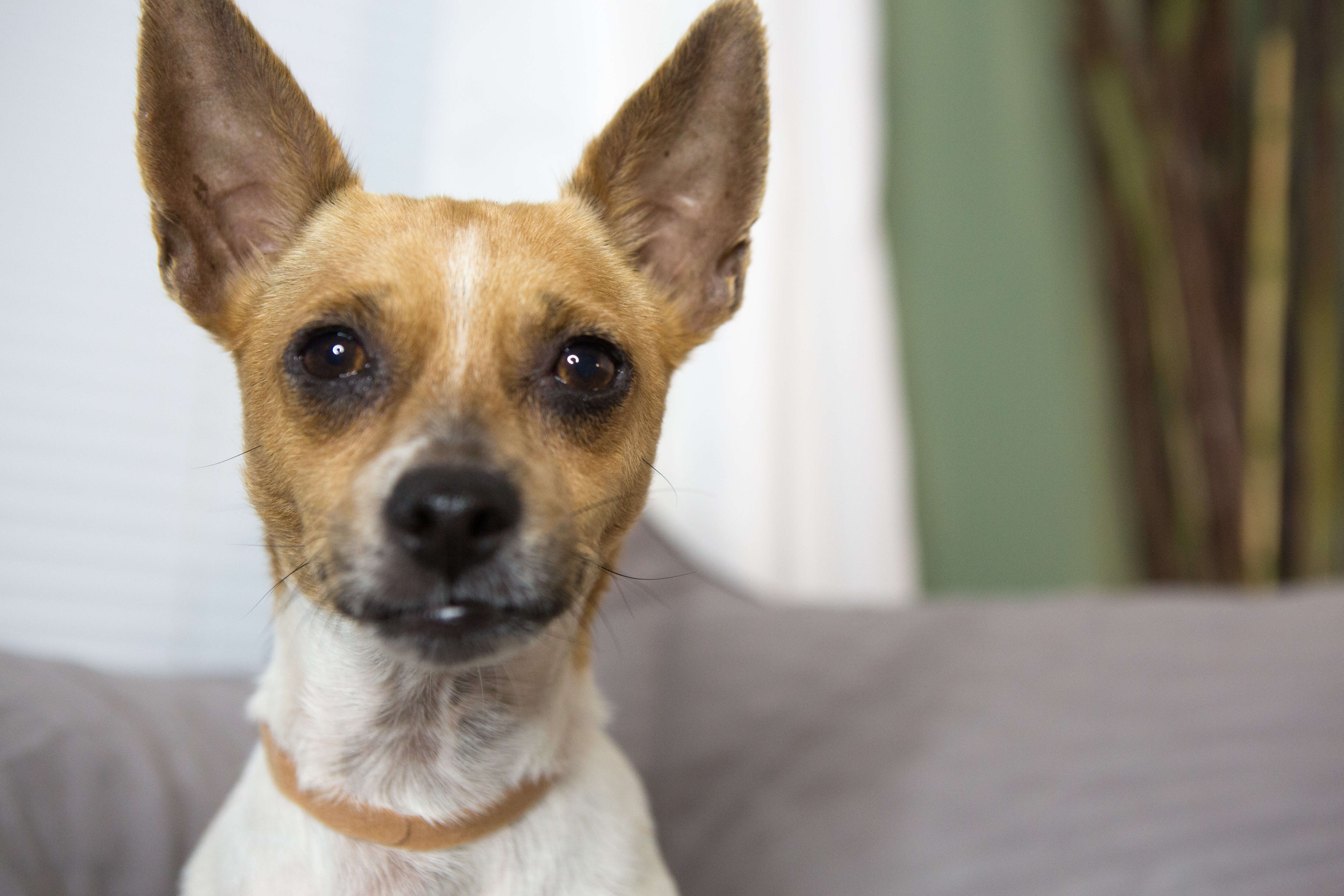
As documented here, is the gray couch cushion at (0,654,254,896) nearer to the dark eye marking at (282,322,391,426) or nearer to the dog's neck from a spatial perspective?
the dog's neck

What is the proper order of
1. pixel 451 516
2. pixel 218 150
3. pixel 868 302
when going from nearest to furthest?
pixel 451 516 → pixel 218 150 → pixel 868 302

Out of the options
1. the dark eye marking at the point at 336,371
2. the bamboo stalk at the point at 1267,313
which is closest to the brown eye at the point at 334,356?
the dark eye marking at the point at 336,371

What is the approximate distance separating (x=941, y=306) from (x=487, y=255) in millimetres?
3211

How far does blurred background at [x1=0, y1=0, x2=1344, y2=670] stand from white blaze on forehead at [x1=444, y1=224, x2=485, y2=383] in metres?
0.51

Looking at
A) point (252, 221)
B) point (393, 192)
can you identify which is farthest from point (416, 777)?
point (393, 192)

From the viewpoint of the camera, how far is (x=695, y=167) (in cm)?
154

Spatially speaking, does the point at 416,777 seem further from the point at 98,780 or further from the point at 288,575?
the point at 98,780

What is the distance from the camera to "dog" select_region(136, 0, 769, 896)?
1.05m

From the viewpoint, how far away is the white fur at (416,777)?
119 centimetres

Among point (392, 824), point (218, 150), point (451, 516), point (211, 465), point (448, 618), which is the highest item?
point (218, 150)

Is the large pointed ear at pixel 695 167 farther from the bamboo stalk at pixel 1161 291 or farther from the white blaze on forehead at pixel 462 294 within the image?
the bamboo stalk at pixel 1161 291

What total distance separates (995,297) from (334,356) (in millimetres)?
3701

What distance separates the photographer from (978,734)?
7.16ft

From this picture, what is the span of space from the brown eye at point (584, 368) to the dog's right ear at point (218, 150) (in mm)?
496
